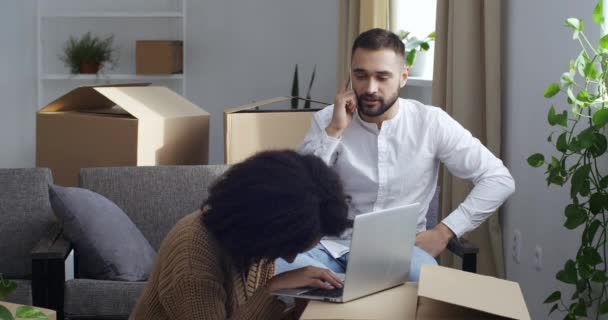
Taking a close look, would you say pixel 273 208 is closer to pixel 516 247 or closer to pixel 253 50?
pixel 516 247

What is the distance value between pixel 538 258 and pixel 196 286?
176 cm

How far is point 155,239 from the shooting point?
3162mm

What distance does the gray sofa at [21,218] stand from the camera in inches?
122

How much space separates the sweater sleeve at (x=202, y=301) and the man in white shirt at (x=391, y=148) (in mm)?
1006

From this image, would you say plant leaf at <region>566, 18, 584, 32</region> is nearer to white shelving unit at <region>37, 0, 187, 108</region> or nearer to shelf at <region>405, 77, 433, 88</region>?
shelf at <region>405, 77, 433, 88</region>

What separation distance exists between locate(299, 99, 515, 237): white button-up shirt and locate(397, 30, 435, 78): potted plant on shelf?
1.58 metres

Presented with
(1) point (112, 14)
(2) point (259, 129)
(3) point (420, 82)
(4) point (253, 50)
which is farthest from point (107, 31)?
(2) point (259, 129)

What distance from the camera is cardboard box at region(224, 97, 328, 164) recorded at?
3.46 metres

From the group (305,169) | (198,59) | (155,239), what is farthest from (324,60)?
(305,169)

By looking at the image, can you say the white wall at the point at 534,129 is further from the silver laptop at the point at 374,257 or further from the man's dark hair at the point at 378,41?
the silver laptop at the point at 374,257

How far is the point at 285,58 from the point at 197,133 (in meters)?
2.92

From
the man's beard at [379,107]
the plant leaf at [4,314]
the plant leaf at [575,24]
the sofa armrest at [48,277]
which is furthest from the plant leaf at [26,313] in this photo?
the plant leaf at [575,24]

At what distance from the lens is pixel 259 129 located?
350cm

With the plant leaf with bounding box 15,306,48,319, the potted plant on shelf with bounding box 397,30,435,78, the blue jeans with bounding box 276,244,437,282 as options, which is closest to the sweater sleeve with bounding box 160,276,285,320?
the plant leaf with bounding box 15,306,48,319
